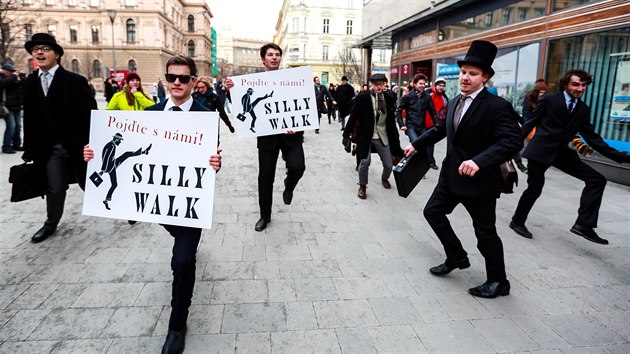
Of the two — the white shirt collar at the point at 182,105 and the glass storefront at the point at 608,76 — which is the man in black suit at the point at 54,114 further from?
the glass storefront at the point at 608,76

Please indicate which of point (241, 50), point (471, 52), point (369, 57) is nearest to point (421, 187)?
point (471, 52)

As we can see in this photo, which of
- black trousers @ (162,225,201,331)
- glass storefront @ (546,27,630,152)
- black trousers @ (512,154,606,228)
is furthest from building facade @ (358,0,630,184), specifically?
black trousers @ (162,225,201,331)

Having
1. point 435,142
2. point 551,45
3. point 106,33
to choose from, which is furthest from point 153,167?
point 106,33

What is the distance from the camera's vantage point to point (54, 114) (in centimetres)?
447

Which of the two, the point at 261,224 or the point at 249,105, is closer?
the point at 249,105

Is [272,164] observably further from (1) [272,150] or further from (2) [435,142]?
(2) [435,142]

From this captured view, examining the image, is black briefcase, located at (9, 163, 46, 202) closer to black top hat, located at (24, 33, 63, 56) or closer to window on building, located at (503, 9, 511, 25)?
black top hat, located at (24, 33, 63, 56)

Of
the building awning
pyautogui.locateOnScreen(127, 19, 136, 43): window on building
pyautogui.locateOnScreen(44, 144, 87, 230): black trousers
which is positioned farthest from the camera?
pyautogui.locateOnScreen(127, 19, 136, 43): window on building

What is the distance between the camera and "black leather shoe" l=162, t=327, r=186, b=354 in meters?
2.76

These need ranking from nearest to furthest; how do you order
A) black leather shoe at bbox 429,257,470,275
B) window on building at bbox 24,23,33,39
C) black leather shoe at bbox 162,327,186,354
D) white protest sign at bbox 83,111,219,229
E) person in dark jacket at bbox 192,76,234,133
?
black leather shoe at bbox 162,327,186,354, white protest sign at bbox 83,111,219,229, black leather shoe at bbox 429,257,470,275, person in dark jacket at bbox 192,76,234,133, window on building at bbox 24,23,33,39

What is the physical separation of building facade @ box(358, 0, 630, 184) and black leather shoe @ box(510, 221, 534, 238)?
4.56 metres

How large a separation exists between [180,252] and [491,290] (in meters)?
2.58

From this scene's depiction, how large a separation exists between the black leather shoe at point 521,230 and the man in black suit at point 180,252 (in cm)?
412

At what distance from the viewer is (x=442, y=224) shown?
3.88 meters
